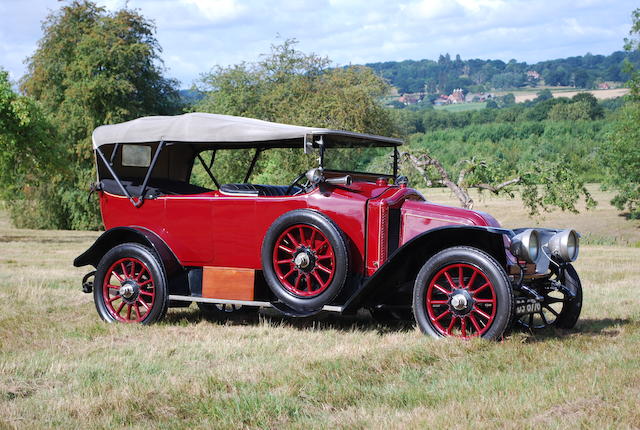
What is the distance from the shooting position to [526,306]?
21.1 feet

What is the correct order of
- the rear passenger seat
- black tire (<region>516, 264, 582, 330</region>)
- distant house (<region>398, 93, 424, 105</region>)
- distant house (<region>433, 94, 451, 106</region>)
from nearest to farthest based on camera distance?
black tire (<region>516, 264, 582, 330</region>) < the rear passenger seat < distant house (<region>398, 93, 424, 105</region>) < distant house (<region>433, 94, 451, 106</region>)

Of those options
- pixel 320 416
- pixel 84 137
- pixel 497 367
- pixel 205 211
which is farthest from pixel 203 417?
pixel 84 137

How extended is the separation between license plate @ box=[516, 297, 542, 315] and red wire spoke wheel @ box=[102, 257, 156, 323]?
3.52 metres

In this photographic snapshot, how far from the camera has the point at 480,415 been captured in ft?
14.0

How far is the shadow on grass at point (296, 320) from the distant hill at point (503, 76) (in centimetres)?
13488

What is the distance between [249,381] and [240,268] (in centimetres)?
244

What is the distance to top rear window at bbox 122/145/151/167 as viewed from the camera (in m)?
8.57

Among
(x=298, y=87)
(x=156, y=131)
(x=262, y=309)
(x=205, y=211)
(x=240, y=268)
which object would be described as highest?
(x=298, y=87)

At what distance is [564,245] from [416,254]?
1.34 meters

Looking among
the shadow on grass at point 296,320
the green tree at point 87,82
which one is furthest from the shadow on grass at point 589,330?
the green tree at point 87,82

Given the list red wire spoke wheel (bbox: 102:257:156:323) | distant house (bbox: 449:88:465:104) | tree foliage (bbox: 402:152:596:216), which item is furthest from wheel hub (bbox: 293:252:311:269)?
distant house (bbox: 449:88:465:104)

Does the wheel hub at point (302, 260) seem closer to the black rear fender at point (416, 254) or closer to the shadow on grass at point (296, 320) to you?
the black rear fender at point (416, 254)

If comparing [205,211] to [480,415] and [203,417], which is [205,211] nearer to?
[203,417]

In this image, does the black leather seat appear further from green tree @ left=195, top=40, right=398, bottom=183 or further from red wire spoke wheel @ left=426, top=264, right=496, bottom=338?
green tree @ left=195, top=40, right=398, bottom=183
